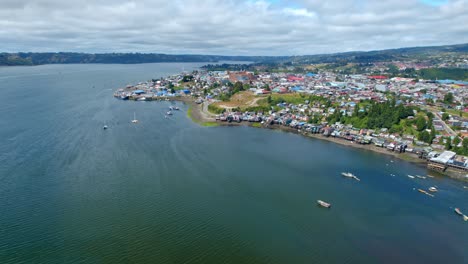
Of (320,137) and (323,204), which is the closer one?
(323,204)

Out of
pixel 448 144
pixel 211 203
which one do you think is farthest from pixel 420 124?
pixel 211 203

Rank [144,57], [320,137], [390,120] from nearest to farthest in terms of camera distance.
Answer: [320,137]
[390,120]
[144,57]

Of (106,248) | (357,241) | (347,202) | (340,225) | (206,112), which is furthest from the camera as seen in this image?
(206,112)

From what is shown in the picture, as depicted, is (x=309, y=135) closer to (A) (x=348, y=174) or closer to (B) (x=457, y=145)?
(A) (x=348, y=174)

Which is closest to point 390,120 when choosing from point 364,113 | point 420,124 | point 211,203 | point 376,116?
point 376,116

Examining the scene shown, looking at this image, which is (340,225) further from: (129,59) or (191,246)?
(129,59)

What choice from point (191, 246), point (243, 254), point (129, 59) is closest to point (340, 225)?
point (243, 254)

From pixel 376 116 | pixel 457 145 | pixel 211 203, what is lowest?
pixel 211 203

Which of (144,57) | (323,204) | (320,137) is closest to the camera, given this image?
(323,204)

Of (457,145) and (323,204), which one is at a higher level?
(457,145)
